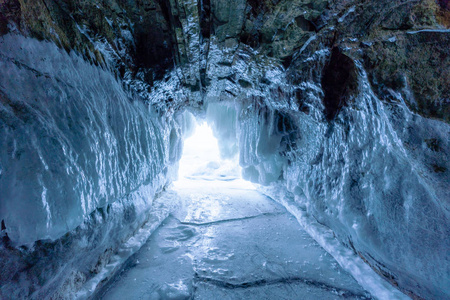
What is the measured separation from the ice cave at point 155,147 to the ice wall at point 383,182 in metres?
0.02

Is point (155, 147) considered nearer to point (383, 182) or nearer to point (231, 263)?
point (231, 263)

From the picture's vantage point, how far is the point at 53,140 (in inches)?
70.1

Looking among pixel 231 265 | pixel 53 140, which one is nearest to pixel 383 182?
pixel 231 265

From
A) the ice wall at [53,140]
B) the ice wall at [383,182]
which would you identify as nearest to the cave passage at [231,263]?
the ice wall at [383,182]

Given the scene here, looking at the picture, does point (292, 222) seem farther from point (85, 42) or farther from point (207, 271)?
point (85, 42)

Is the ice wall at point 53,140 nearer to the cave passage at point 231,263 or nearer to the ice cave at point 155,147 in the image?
the ice cave at point 155,147

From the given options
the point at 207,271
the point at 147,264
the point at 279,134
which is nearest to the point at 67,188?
the point at 147,264

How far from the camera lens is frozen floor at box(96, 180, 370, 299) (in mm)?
2412

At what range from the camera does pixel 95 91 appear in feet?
8.25

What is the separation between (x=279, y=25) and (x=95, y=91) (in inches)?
98.8

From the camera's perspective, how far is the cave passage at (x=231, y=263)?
2416mm

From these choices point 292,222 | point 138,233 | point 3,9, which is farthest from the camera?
point 292,222

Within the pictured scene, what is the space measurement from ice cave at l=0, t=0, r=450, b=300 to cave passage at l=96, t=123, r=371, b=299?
0.03m

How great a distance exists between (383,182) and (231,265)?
2.23 meters
